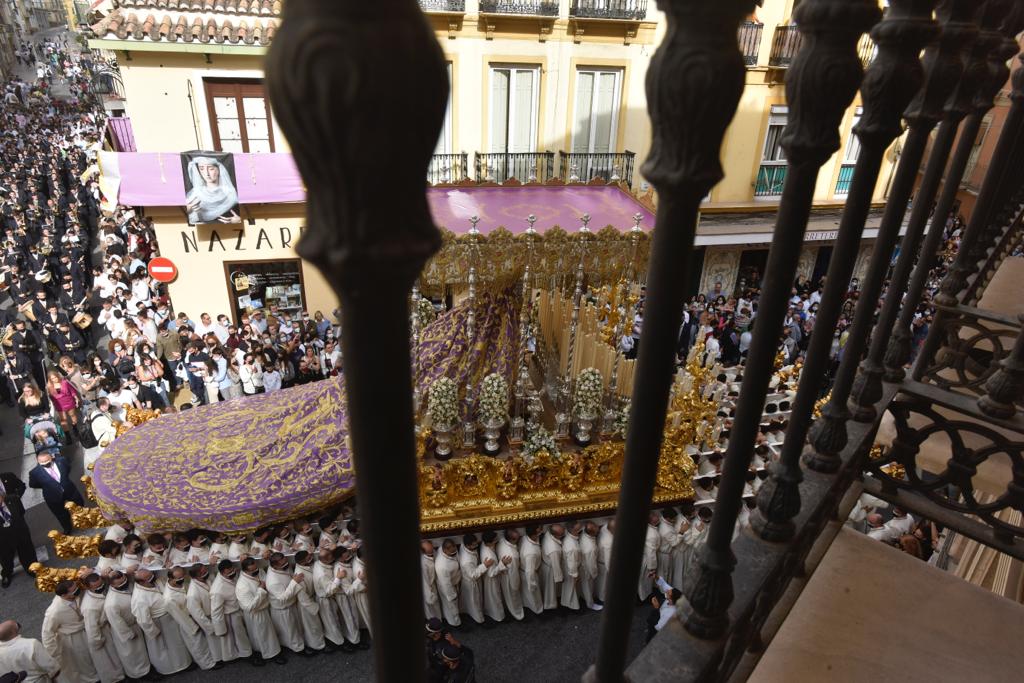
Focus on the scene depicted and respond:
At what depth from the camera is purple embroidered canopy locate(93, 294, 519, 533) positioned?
6.55 m

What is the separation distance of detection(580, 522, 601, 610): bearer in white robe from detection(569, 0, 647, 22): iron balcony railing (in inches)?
407

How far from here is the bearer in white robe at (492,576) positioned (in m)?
6.59

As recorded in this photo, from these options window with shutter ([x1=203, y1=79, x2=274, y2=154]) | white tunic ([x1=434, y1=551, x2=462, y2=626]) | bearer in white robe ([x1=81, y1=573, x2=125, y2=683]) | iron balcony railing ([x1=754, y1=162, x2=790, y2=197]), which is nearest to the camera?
bearer in white robe ([x1=81, y1=573, x2=125, y2=683])

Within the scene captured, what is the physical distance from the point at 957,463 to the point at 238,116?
12.4 meters

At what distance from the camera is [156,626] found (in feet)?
19.7

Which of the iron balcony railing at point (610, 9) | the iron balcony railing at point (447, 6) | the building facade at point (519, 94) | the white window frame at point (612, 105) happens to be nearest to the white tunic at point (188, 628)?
the building facade at point (519, 94)

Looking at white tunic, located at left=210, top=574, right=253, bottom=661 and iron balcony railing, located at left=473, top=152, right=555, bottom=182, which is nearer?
white tunic, located at left=210, top=574, right=253, bottom=661

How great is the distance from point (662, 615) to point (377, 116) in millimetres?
6253

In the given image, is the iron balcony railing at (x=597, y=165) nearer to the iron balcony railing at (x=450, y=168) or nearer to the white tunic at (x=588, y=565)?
the iron balcony railing at (x=450, y=168)

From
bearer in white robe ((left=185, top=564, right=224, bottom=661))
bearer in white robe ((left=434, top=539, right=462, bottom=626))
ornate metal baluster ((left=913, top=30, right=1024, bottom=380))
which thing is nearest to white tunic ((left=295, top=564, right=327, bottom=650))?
bearer in white robe ((left=185, top=564, right=224, bottom=661))

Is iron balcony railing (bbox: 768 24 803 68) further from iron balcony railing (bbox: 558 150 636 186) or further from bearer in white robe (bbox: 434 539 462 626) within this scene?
bearer in white robe (bbox: 434 539 462 626)

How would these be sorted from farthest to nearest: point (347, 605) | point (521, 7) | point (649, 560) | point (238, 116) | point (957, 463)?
point (521, 7) < point (238, 116) < point (649, 560) < point (347, 605) < point (957, 463)

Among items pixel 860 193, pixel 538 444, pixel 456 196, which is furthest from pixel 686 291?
pixel 456 196

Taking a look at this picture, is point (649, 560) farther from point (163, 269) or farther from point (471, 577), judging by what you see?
point (163, 269)
